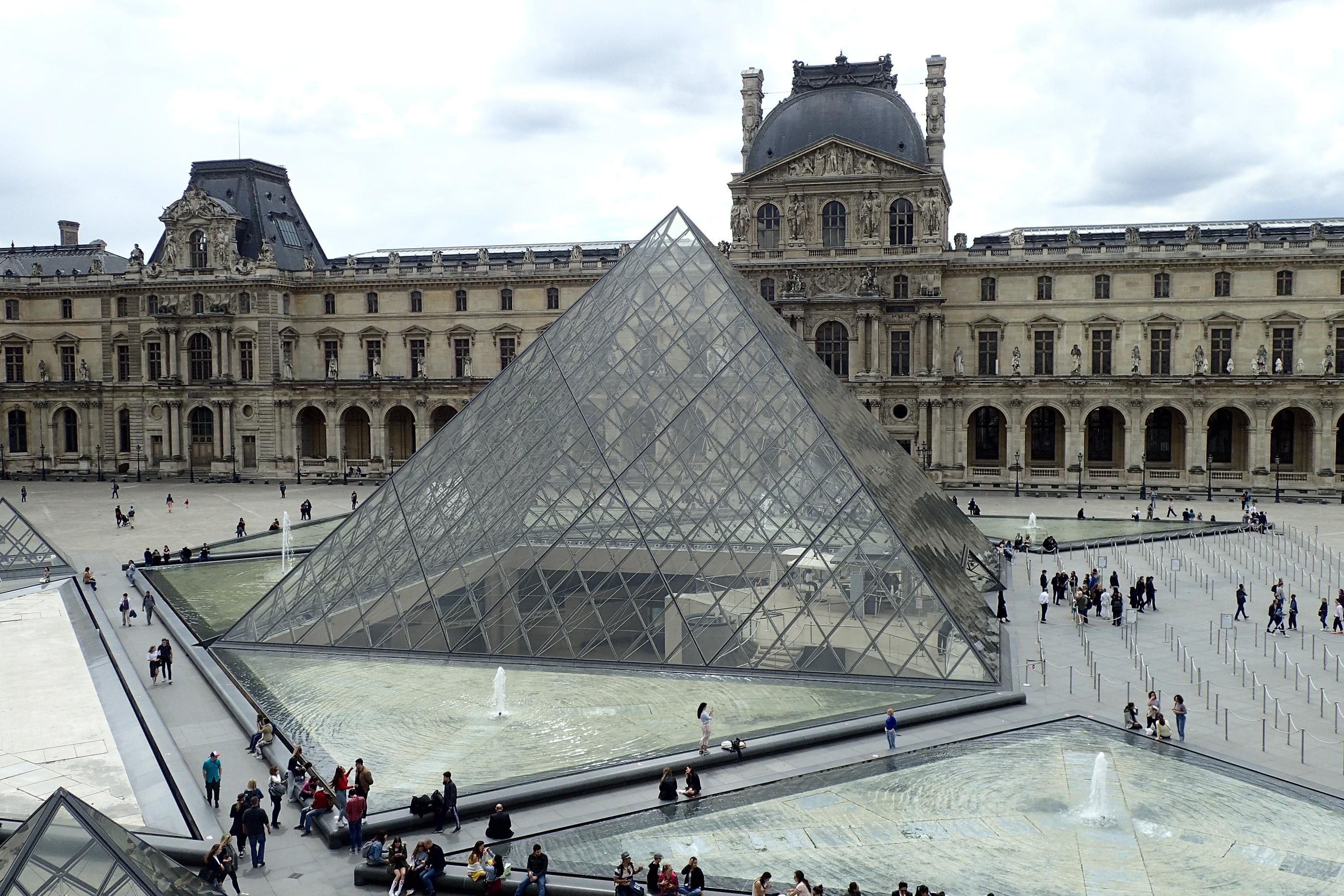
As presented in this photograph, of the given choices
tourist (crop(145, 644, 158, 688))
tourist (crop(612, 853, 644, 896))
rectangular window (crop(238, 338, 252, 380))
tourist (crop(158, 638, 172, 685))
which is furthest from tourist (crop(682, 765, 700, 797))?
rectangular window (crop(238, 338, 252, 380))

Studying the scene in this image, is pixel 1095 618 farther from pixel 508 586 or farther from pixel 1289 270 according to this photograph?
pixel 1289 270

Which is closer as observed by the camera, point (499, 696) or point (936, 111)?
point (499, 696)

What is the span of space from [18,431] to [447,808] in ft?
193

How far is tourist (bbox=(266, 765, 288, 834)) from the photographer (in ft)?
40.1

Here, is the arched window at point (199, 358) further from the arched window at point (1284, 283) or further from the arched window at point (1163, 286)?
the arched window at point (1284, 283)

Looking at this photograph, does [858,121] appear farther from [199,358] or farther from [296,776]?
[296,776]

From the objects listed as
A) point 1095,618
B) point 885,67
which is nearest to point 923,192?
point 885,67

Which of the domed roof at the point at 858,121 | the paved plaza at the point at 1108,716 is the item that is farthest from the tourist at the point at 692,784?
the domed roof at the point at 858,121

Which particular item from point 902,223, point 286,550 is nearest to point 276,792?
point 286,550

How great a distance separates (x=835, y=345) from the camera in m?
49.6

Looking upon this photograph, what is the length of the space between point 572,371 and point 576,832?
12323 mm

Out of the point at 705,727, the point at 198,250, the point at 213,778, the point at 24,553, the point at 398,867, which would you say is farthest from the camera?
the point at 198,250

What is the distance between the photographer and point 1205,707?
16.2m

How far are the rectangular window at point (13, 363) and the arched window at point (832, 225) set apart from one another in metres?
43.8
